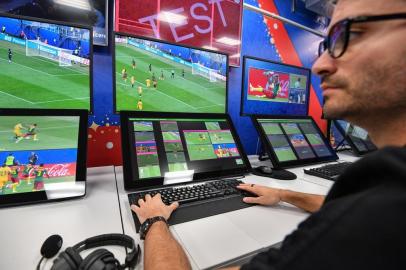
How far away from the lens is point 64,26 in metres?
0.97

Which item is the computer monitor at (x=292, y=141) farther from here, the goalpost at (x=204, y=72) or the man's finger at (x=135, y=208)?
the man's finger at (x=135, y=208)

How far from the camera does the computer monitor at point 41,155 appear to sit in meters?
0.77

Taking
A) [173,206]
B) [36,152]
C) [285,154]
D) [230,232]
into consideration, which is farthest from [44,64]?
[285,154]

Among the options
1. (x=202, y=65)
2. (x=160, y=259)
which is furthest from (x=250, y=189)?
(x=202, y=65)

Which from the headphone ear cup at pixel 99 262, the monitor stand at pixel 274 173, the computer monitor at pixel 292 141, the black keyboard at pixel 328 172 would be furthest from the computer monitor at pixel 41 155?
the black keyboard at pixel 328 172

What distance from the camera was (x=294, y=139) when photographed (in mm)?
1467

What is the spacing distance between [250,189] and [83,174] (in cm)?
66

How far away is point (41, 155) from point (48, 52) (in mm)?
472

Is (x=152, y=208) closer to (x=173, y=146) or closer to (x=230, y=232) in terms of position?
(x=230, y=232)

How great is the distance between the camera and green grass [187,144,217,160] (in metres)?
1.08

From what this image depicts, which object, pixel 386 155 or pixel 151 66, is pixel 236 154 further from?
pixel 386 155

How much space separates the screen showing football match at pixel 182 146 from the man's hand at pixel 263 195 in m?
0.25

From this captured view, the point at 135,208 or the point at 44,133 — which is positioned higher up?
the point at 44,133

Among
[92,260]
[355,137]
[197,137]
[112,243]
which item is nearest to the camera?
[92,260]
